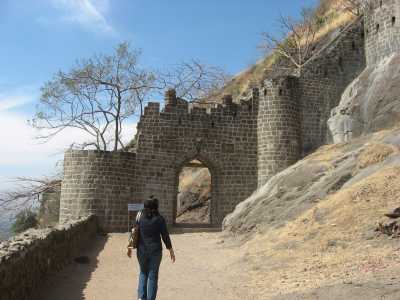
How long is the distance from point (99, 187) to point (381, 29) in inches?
669

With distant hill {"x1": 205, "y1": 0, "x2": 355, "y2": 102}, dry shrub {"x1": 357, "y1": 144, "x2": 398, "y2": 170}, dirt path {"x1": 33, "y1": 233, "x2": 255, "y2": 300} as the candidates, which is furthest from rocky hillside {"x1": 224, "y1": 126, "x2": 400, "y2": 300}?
distant hill {"x1": 205, "y1": 0, "x2": 355, "y2": 102}

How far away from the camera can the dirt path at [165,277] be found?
9.41 m

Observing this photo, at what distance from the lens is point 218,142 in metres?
24.0

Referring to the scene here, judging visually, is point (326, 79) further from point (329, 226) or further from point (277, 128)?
point (329, 226)

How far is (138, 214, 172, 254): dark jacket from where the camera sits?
790 centimetres

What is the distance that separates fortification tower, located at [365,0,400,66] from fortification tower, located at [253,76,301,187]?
4821 millimetres

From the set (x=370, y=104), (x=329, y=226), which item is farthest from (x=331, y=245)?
(x=370, y=104)

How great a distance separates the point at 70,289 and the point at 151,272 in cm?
304

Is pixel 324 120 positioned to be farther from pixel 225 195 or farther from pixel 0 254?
pixel 0 254

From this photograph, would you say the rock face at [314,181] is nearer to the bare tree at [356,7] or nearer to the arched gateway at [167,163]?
the arched gateway at [167,163]

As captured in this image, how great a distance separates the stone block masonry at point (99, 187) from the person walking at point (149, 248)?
14.2 meters

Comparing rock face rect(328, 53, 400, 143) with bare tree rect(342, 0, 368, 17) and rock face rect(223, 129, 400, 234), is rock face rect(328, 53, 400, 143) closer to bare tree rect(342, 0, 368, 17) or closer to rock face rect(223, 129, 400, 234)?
rock face rect(223, 129, 400, 234)

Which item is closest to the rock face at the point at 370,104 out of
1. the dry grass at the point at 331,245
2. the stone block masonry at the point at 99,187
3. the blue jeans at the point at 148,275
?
the dry grass at the point at 331,245

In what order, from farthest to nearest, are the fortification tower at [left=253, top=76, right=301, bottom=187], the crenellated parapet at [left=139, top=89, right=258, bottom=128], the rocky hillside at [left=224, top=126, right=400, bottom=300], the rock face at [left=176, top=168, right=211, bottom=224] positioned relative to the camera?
the rock face at [left=176, top=168, right=211, bottom=224] < the fortification tower at [left=253, top=76, right=301, bottom=187] < the crenellated parapet at [left=139, top=89, right=258, bottom=128] < the rocky hillside at [left=224, top=126, right=400, bottom=300]
